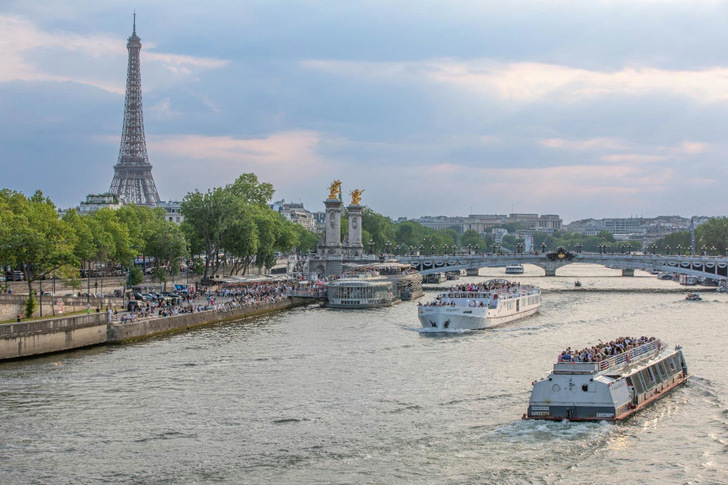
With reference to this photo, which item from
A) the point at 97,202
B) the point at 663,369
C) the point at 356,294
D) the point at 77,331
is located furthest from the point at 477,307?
the point at 97,202

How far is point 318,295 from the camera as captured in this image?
7456cm

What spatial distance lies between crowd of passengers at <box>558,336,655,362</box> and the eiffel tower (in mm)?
117099

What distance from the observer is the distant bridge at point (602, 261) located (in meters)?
95.2

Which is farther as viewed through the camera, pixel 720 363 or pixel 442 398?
pixel 720 363

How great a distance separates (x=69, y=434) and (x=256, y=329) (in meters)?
26.6

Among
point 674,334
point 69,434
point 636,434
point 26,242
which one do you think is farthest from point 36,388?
point 674,334

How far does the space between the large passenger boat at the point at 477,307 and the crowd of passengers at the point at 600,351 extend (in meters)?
18.1

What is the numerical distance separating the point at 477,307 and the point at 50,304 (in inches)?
933

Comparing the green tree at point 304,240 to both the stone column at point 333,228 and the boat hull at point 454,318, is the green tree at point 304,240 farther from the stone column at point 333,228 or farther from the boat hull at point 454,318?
the boat hull at point 454,318

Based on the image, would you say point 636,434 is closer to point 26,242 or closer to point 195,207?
point 26,242

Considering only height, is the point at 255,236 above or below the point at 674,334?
above

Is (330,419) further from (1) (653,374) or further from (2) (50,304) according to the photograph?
(2) (50,304)

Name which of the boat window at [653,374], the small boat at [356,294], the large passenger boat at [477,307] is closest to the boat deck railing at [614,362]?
the boat window at [653,374]

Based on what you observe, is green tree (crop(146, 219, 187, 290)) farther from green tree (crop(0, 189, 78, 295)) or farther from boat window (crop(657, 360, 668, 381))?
boat window (crop(657, 360, 668, 381))
